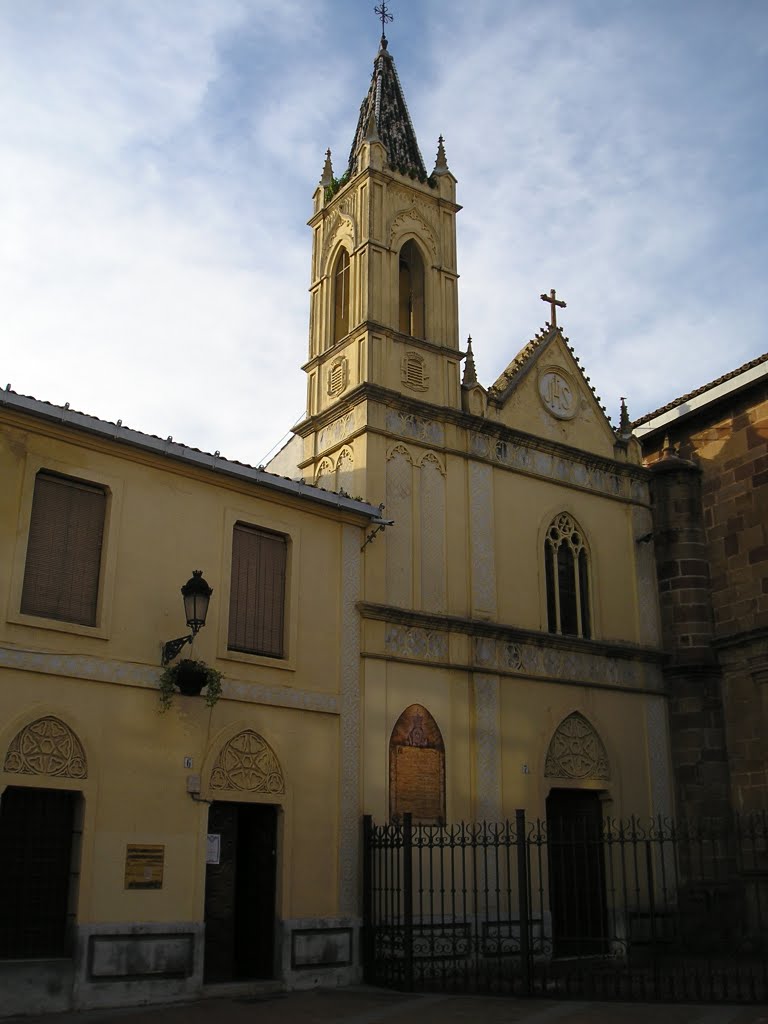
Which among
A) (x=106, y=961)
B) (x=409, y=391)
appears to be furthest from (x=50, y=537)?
(x=409, y=391)

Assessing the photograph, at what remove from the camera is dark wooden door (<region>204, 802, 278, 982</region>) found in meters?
15.8

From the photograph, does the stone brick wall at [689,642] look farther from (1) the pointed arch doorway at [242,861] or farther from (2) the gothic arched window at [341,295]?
(1) the pointed arch doorway at [242,861]

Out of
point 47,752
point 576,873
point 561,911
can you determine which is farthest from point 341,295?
point 561,911

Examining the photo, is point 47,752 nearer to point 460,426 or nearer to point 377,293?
point 460,426

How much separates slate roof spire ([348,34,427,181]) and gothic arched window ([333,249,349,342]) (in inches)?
78.5

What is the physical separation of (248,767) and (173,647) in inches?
88.4

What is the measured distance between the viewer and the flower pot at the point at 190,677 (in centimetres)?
1508

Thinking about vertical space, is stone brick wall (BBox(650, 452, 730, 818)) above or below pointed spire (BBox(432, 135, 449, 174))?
below

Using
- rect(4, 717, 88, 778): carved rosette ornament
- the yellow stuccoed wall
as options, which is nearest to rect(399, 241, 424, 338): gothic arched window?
the yellow stuccoed wall

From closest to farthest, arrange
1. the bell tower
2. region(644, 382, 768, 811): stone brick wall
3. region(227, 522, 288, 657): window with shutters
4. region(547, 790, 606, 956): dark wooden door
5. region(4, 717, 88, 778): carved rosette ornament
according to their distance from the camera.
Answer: region(4, 717, 88, 778): carved rosette ornament < region(227, 522, 288, 657): window with shutters < region(547, 790, 606, 956): dark wooden door < the bell tower < region(644, 382, 768, 811): stone brick wall

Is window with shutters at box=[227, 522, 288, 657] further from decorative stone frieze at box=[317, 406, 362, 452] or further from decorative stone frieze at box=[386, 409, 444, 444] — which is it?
decorative stone frieze at box=[386, 409, 444, 444]

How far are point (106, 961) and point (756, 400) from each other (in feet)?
52.6

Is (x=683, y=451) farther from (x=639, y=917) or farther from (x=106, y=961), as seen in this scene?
(x=106, y=961)

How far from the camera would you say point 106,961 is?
13.8 metres
